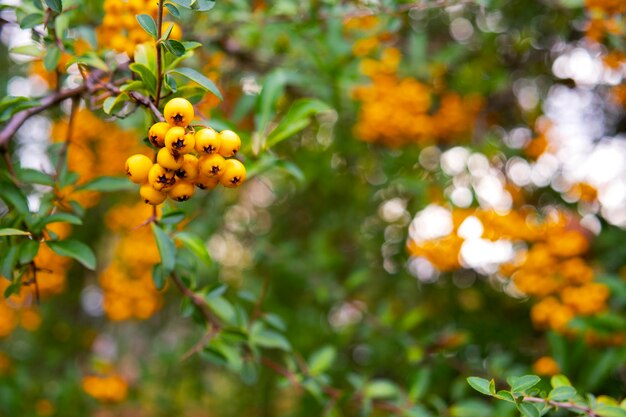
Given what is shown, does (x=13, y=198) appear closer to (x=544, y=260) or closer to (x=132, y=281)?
(x=132, y=281)

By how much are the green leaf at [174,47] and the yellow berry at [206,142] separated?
0.60 feet

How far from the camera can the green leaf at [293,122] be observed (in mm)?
1491

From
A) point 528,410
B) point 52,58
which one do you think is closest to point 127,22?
point 52,58

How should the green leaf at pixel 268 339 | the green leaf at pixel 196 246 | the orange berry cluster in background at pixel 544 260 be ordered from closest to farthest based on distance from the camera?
the green leaf at pixel 196 246 → the green leaf at pixel 268 339 → the orange berry cluster in background at pixel 544 260

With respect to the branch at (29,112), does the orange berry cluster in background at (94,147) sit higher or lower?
A: lower

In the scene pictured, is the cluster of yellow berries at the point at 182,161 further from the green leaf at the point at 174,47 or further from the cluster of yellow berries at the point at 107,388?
the cluster of yellow berries at the point at 107,388

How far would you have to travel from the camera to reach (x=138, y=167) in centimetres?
97

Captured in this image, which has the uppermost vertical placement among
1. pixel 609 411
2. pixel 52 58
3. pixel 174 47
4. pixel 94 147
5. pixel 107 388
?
pixel 174 47

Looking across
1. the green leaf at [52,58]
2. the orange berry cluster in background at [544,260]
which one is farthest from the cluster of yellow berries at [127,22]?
the orange berry cluster in background at [544,260]

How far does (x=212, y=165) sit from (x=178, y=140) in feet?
0.24

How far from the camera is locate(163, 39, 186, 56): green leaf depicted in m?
1.01

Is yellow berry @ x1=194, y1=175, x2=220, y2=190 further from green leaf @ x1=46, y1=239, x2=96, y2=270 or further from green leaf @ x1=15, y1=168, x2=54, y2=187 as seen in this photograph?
green leaf @ x1=15, y1=168, x2=54, y2=187

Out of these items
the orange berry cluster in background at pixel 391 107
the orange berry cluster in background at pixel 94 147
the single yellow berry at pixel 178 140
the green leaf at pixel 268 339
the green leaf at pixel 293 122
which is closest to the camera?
the single yellow berry at pixel 178 140

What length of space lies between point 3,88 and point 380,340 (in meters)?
2.43
